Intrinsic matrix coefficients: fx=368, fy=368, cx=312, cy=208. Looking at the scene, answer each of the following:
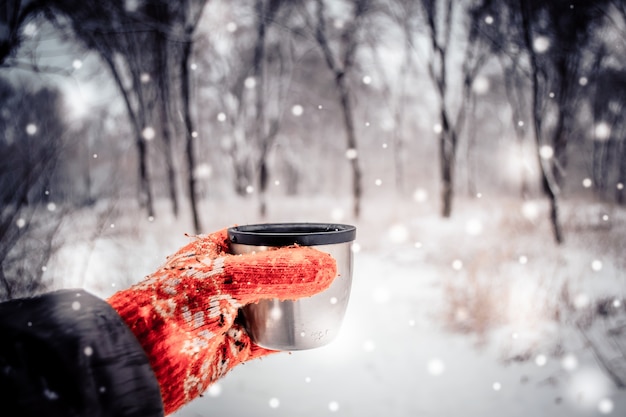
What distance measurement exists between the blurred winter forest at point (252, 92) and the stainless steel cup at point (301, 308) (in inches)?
69.3

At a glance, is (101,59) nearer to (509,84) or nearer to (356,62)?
(356,62)

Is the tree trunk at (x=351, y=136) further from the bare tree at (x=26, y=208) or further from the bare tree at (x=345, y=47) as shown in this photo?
the bare tree at (x=26, y=208)

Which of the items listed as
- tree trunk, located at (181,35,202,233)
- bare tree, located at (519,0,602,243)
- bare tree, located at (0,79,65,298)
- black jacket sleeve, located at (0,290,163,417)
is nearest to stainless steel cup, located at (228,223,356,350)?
black jacket sleeve, located at (0,290,163,417)

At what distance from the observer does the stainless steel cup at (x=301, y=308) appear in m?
0.94

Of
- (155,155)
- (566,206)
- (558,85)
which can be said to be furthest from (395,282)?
(155,155)

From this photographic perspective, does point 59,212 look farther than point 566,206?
No

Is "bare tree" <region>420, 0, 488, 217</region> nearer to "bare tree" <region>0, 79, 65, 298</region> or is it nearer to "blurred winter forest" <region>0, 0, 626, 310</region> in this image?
"blurred winter forest" <region>0, 0, 626, 310</region>

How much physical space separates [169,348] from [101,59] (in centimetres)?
715

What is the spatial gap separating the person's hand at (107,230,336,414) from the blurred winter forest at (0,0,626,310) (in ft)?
5.72

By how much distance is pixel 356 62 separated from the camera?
328 inches

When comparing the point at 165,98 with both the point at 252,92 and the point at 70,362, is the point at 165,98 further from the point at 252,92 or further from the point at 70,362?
the point at 70,362

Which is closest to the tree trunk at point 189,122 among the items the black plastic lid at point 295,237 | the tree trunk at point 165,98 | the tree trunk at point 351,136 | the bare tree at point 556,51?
the tree trunk at point 165,98

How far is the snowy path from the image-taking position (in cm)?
210

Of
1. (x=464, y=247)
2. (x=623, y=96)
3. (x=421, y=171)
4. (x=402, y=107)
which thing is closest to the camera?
(x=464, y=247)
